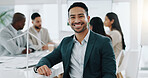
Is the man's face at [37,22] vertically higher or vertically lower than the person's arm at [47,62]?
higher

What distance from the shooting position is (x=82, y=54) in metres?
1.59

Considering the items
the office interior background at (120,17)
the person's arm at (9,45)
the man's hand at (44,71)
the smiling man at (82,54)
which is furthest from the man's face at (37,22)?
the man's hand at (44,71)

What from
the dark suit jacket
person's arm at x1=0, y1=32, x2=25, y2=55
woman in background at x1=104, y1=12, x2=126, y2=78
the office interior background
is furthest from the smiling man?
the office interior background

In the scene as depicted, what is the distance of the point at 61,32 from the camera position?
4.82 m

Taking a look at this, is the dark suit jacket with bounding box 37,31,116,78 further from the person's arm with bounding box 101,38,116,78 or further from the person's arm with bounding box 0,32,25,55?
the person's arm with bounding box 0,32,25,55

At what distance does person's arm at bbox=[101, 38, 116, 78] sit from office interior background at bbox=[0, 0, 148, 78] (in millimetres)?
1954

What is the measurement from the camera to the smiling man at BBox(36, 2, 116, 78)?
148 cm

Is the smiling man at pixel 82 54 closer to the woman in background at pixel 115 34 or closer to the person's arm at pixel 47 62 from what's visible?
the person's arm at pixel 47 62

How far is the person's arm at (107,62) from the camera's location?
4.82 ft

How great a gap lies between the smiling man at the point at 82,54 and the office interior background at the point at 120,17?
6.36 feet

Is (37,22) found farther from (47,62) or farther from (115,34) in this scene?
(47,62)

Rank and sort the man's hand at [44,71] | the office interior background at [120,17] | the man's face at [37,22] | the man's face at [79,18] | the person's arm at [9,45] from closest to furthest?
the man's hand at [44,71] < the man's face at [79,18] < the person's arm at [9,45] < the man's face at [37,22] < the office interior background at [120,17]

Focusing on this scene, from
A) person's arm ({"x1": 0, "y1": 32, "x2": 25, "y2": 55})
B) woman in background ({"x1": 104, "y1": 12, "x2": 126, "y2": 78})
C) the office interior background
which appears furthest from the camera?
the office interior background

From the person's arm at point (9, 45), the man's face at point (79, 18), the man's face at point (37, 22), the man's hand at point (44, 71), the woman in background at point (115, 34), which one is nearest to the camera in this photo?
the man's hand at point (44, 71)
